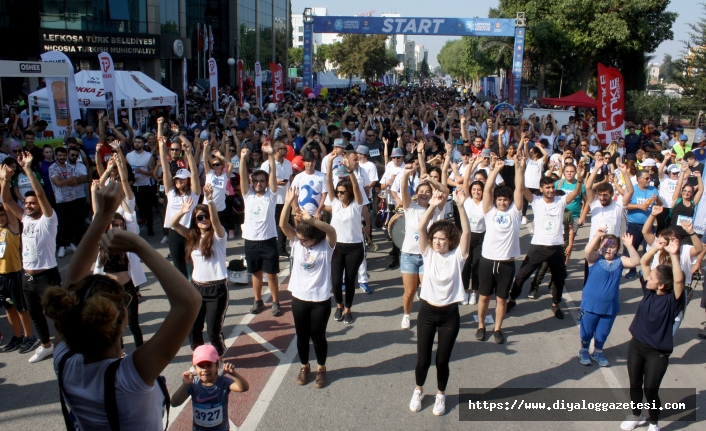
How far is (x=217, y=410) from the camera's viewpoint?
3.75m

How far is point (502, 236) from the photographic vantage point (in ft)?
20.4

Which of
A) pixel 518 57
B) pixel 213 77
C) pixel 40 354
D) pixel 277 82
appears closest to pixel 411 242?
pixel 40 354

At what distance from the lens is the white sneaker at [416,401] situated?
4863 mm

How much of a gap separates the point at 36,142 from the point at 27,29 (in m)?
18.5

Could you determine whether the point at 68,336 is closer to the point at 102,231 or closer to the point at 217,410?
the point at 102,231

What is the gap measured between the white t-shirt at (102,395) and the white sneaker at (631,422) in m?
3.93

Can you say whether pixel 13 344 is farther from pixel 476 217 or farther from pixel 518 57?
pixel 518 57

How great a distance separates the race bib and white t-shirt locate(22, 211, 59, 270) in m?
2.91

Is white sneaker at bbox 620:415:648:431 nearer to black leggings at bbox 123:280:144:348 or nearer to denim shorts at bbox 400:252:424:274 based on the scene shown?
denim shorts at bbox 400:252:424:274

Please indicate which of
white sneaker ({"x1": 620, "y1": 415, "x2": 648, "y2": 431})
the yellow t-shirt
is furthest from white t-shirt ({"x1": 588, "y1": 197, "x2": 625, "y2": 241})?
the yellow t-shirt

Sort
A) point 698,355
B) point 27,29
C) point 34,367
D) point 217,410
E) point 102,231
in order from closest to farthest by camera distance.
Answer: point 102,231, point 217,410, point 34,367, point 698,355, point 27,29

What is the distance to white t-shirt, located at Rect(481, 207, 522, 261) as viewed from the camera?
20.4ft

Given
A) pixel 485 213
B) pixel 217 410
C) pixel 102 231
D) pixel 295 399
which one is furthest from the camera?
pixel 485 213

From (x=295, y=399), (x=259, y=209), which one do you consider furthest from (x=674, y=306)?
(x=259, y=209)
